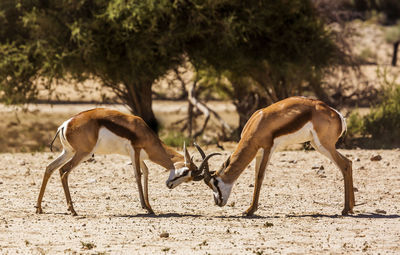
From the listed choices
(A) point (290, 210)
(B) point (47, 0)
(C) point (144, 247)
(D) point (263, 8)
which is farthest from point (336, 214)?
(B) point (47, 0)

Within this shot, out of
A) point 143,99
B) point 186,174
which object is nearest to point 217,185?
point 186,174

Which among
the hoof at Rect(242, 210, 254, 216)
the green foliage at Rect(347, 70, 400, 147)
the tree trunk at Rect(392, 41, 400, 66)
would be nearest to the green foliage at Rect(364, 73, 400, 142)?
the green foliage at Rect(347, 70, 400, 147)

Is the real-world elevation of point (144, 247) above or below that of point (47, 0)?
below

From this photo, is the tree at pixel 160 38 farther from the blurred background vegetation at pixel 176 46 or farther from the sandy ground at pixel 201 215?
the sandy ground at pixel 201 215

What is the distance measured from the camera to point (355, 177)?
1299 cm

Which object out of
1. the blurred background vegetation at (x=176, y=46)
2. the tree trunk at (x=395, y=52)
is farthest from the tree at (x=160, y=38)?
the tree trunk at (x=395, y=52)

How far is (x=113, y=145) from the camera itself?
32.0ft

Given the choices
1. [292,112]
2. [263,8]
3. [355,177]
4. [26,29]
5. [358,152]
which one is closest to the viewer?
[292,112]

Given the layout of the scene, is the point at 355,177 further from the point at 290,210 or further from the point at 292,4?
the point at 292,4

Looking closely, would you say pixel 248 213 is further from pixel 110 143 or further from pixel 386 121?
pixel 386 121

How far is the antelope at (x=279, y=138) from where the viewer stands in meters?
9.59

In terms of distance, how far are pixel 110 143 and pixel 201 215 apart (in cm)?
163

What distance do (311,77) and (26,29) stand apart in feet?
30.0

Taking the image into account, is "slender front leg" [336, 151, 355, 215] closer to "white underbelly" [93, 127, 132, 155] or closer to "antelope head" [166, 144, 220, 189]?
"antelope head" [166, 144, 220, 189]
